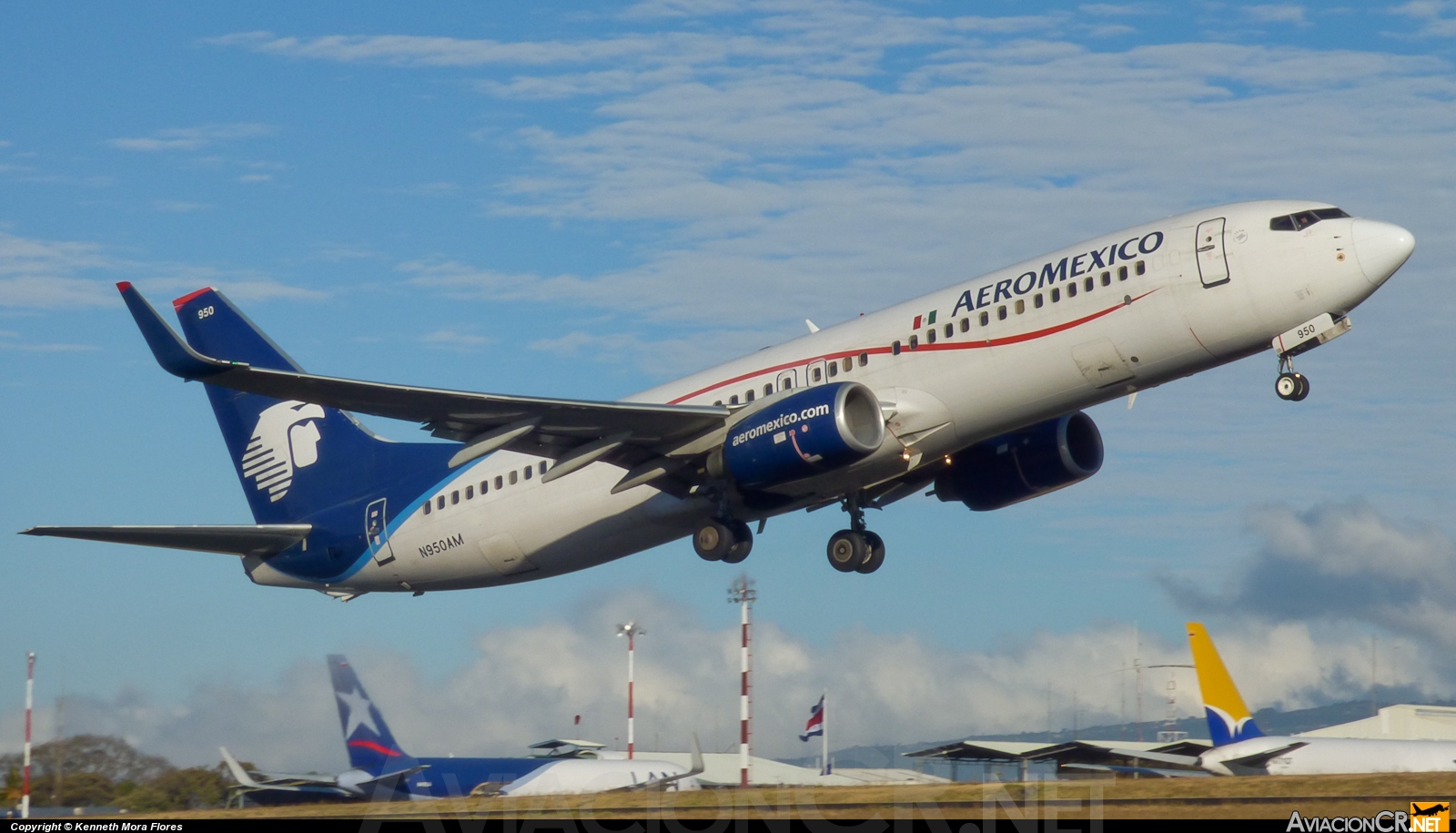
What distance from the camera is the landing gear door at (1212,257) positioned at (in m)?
26.2

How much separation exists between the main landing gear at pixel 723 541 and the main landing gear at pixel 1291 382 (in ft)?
36.1

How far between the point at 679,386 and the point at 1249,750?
18176 mm

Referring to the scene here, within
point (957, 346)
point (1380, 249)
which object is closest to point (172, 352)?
point (957, 346)

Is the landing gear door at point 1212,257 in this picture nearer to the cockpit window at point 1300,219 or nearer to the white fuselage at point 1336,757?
the cockpit window at point 1300,219

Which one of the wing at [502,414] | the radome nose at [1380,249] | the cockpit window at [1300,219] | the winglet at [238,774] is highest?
the cockpit window at [1300,219]

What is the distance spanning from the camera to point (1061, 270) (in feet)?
90.1

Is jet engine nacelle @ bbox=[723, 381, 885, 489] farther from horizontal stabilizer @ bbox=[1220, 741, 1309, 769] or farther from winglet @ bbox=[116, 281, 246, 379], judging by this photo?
horizontal stabilizer @ bbox=[1220, 741, 1309, 769]

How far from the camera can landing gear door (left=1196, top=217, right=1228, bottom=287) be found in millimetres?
26183

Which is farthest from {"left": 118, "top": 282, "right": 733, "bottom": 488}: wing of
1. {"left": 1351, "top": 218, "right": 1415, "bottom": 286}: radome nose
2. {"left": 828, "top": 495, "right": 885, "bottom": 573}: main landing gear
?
{"left": 1351, "top": 218, "right": 1415, "bottom": 286}: radome nose

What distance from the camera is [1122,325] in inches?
1048

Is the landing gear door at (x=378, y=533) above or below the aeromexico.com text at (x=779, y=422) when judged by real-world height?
below

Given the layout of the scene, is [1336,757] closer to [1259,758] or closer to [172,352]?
[1259,758]

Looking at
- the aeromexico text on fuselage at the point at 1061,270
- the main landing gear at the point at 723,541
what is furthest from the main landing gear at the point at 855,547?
Result: the aeromexico text on fuselage at the point at 1061,270

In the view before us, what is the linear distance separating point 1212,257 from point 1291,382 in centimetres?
270
